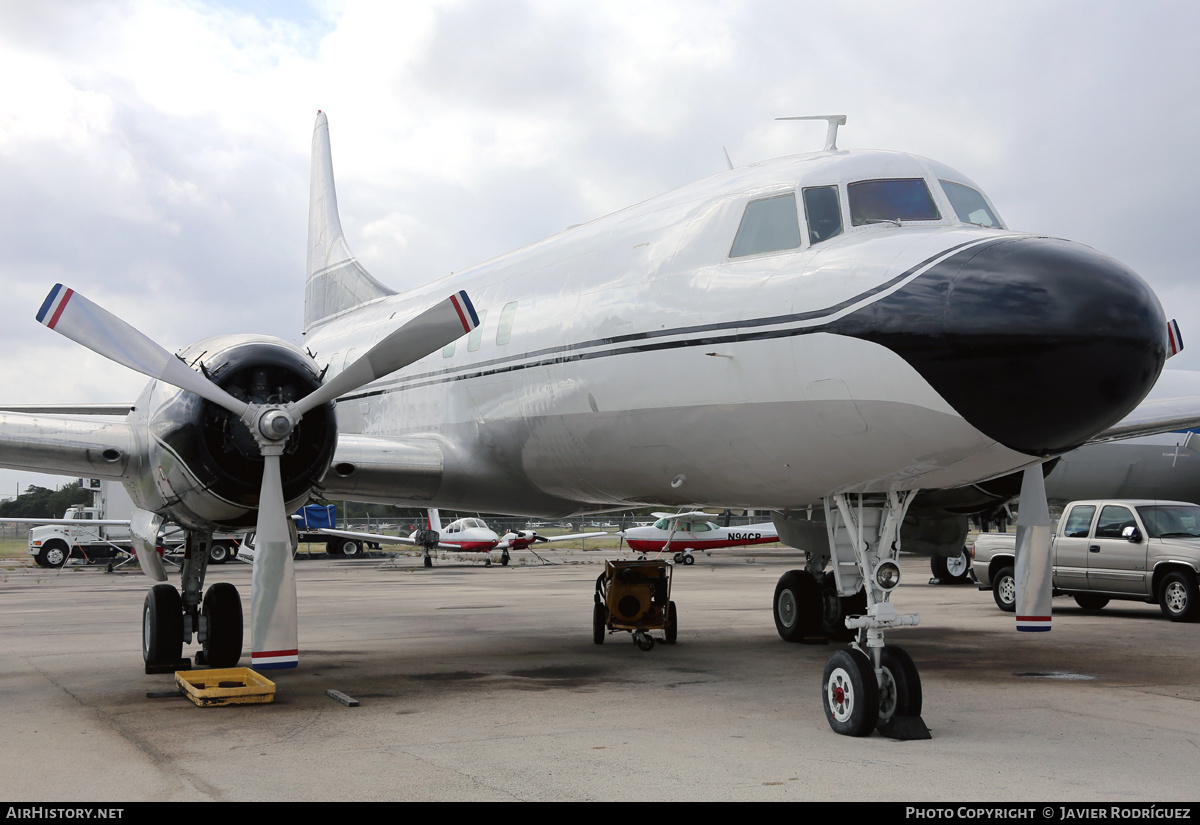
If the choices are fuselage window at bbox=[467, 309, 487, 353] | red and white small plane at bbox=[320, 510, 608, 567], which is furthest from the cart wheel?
red and white small plane at bbox=[320, 510, 608, 567]

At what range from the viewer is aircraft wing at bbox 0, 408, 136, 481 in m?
8.59

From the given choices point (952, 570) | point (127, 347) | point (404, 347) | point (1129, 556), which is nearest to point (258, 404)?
point (127, 347)

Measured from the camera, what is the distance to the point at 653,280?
317 inches

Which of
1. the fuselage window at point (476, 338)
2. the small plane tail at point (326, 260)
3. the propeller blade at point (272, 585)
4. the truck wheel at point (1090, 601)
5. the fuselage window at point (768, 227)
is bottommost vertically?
the truck wheel at point (1090, 601)

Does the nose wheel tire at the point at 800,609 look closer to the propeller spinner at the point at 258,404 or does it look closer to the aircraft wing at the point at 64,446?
the propeller spinner at the point at 258,404

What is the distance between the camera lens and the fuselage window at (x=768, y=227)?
7.32 m

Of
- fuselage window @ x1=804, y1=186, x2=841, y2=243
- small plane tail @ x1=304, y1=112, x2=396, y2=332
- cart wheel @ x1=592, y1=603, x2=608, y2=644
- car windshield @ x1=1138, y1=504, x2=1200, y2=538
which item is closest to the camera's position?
fuselage window @ x1=804, y1=186, x2=841, y2=243

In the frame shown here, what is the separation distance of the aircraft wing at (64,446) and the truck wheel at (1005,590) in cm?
1385

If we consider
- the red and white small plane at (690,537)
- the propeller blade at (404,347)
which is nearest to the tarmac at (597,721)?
the propeller blade at (404,347)

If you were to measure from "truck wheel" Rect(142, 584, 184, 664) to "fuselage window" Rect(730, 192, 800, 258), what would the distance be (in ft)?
20.0

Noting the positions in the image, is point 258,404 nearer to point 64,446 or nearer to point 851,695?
point 64,446

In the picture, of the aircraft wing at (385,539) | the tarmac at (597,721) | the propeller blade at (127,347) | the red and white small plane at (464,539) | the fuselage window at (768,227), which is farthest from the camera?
the aircraft wing at (385,539)

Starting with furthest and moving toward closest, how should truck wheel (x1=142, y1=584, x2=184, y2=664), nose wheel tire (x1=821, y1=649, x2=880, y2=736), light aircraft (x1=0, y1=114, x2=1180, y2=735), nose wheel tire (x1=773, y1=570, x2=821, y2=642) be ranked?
nose wheel tire (x1=773, y1=570, x2=821, y2=642) < truck wheel (x1=142, y1=584, x2=184, y2=664) < nose wheel tire (x1=821, y1=649, x2=880, y2=736) < light aircraft (x1=0, y1=114, x2=1180, y2=735)

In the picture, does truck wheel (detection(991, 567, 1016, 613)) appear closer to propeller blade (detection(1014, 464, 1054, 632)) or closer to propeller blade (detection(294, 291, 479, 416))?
propeller blade (detection(1014, 464, 1054, 632))
